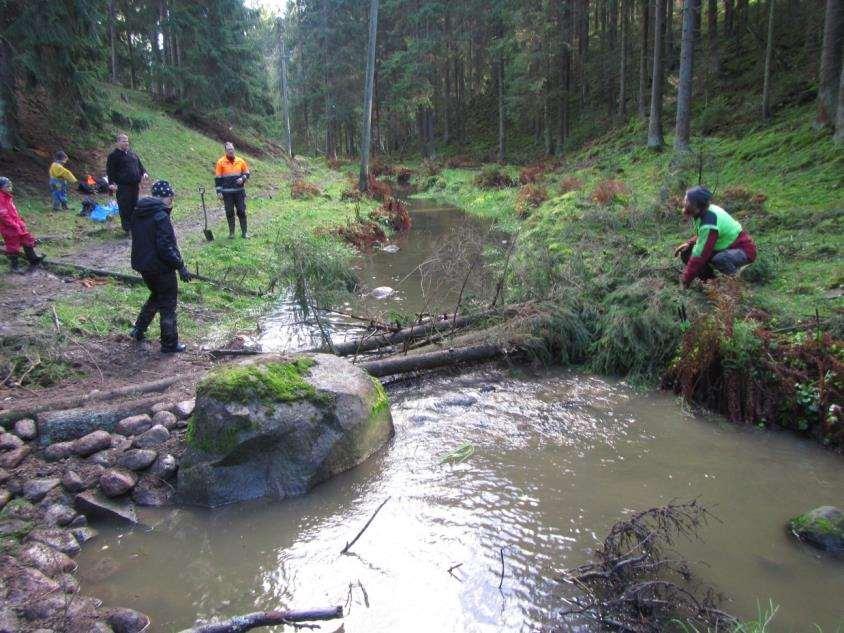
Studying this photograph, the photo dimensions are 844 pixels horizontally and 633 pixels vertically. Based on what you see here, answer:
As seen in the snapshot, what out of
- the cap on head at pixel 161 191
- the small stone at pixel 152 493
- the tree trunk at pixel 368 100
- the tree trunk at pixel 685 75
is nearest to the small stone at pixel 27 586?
the small stone at pixel 152 493

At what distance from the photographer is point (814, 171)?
12.0m

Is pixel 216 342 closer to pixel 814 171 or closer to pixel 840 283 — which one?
pixel 840 283

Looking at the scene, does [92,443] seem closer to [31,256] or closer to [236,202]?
[31,256]

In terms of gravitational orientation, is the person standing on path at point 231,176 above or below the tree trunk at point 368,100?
below

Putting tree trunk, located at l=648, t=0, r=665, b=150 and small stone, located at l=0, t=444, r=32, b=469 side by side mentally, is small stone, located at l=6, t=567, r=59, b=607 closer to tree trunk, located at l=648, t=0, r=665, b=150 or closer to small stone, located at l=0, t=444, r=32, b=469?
small stone, located at l=0, t=444, r=32, b=469

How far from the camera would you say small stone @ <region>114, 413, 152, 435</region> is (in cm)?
527

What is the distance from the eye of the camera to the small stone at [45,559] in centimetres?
386

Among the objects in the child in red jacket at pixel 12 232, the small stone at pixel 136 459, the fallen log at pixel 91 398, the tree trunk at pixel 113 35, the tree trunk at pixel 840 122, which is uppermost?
the tree trunk at pixel 113 35

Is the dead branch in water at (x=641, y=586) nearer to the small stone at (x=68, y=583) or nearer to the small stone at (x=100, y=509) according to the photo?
the small stone at (x=68, y=583)

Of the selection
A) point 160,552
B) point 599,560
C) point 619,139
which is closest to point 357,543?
point 160,552

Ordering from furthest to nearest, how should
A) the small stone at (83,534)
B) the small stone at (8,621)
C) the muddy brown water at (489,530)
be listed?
1. the small stone at (83,534)
2. the muddy brown water at (489,530)
3. the small stone at (8,621)

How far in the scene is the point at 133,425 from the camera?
5.30 meters

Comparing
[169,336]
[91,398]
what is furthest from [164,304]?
[91,398]

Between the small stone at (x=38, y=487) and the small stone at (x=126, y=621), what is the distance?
1512mm
